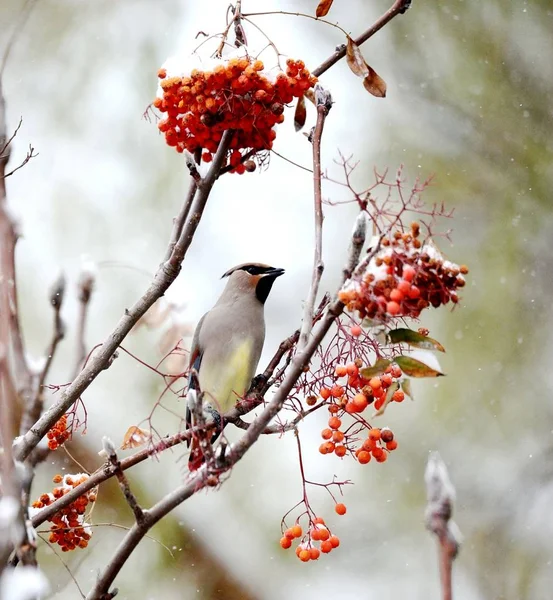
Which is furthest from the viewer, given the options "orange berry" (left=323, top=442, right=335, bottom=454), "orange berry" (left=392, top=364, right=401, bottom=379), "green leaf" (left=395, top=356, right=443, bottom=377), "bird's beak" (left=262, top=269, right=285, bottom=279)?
"bird's beak" (left=262, top=269, right=285, bottom=279)

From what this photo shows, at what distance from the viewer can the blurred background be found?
4672 millimetres

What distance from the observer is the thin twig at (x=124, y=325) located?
63.0 inches

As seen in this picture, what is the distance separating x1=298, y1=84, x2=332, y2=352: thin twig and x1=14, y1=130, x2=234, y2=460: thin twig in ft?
0.86

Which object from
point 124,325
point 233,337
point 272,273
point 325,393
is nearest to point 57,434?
point 124,325

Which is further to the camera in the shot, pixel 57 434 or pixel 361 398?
pixel 57 434

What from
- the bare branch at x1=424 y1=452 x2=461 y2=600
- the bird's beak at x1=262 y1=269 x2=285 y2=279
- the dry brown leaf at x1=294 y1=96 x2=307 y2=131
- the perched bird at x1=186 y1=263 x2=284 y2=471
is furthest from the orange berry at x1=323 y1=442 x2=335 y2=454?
the bird's beak at x1=262 y1=269 x2=285 y2=279

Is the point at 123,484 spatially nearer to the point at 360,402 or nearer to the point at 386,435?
the point at 360,402

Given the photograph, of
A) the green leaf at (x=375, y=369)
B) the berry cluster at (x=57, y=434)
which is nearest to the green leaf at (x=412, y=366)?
the green leaf at (x=375, y=369)

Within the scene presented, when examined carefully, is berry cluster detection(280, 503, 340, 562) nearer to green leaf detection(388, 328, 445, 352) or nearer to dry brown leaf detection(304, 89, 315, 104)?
green leaf detection(388, 328, 445, 352)

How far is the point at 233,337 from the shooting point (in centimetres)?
295

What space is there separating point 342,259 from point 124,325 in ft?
12.4

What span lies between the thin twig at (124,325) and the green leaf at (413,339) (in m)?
0.50

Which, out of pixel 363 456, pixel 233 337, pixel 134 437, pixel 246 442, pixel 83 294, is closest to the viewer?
pixel 246 442

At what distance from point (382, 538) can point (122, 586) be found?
1.53 meters
